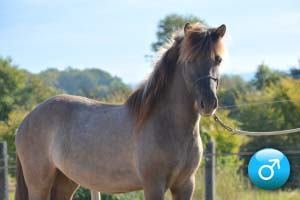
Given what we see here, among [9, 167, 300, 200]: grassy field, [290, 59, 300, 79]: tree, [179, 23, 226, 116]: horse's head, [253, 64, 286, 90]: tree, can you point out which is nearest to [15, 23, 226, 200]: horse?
[179, 23, 226, 116]: horse's head

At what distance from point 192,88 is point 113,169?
3.42 feet

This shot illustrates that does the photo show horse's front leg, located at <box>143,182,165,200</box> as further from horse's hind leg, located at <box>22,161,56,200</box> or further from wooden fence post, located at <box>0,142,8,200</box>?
wooden fence post, located at <box>0,142,8,200</box>

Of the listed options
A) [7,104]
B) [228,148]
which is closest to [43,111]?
[228,148]

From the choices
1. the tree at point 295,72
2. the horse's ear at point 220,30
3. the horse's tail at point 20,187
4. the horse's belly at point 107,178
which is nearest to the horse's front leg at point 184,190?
the horse's belly at point 107,178

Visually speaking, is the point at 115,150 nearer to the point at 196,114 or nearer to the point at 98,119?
the point at 98,119

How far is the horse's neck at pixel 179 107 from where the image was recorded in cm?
424

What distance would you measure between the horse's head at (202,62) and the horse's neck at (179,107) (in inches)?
5.0

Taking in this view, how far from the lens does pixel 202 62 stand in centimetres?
400

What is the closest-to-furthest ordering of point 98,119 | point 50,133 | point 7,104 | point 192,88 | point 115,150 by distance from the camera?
point 192,88 < point 115,150 < point 98,119 < point 50,133 < point 7,104

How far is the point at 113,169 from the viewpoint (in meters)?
4.47

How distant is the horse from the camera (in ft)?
13.4

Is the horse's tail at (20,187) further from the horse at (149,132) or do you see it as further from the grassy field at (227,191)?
the grassy field at (227,191)

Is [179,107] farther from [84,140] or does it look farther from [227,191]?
[227,191]

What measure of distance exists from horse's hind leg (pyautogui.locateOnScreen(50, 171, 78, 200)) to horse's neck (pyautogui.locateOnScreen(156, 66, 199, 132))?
1.60 m
